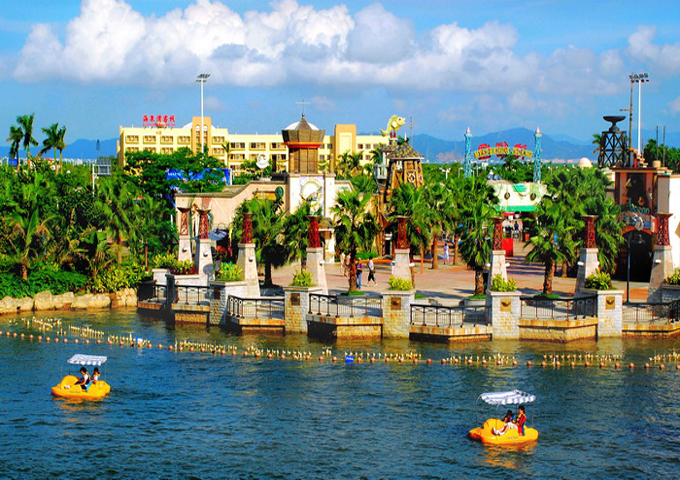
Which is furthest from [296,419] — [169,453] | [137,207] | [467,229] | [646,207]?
[646,207]

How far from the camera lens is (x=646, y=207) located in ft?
205

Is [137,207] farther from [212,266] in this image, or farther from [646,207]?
[646,207]

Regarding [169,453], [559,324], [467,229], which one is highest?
[467,229]

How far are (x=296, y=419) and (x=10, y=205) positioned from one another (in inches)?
1278

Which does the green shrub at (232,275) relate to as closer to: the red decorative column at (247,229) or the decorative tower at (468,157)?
the red decorative column at (247,229)

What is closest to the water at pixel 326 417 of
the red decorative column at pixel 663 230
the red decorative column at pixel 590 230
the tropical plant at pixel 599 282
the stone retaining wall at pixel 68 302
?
the tropical plant at pixel 599 282

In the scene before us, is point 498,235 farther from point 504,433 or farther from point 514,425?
point 504,433

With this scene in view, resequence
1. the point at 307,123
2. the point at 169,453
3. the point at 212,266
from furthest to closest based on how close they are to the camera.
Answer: the point at 307,123
the point at 212,266
the point at 169,453

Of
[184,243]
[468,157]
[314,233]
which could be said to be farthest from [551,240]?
[468,157]

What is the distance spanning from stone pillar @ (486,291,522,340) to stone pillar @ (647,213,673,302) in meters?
8.93

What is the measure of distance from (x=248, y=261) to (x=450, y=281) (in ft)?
54.4

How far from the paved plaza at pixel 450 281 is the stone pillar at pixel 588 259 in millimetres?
6761

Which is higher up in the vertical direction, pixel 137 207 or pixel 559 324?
pixel 137 207

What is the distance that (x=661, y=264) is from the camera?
169 ft
